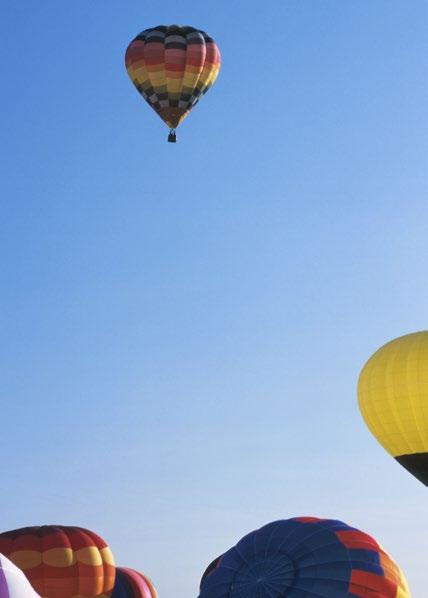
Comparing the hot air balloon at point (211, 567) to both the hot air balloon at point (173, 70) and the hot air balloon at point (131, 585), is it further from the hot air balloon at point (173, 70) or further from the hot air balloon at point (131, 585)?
the hot air balloon at point (173, 70)

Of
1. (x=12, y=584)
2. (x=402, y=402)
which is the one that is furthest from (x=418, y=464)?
(x=12, y=584)

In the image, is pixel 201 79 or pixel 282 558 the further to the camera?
pixel 201 79

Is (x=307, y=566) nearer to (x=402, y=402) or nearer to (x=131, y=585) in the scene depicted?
(x=402, y=402)

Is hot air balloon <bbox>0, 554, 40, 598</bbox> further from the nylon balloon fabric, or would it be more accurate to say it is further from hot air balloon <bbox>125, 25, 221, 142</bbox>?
the nylon balloon fabric

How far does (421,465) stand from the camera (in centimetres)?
4006

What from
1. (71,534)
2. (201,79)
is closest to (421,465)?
(71,534)

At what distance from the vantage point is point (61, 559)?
3850 cm

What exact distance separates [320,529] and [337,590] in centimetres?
189

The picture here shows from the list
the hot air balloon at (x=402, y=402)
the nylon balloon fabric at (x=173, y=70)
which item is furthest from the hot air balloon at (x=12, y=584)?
the nylon balloon fabric at (x=173, y=70)

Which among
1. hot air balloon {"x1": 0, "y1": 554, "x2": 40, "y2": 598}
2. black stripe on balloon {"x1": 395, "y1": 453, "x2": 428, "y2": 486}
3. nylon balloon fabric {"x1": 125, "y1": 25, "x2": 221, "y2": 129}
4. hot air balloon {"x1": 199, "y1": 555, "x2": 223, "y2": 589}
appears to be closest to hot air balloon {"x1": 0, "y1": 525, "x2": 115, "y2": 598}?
hot air balloon {"x1": 199, "y1": 555, "x2": 223, "y2": 589}

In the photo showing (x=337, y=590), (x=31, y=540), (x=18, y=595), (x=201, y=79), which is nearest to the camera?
(x=18, y=595)

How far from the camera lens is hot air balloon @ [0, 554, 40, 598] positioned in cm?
2069

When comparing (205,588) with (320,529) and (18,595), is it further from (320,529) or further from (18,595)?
(18,595)

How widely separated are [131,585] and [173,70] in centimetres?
1343
